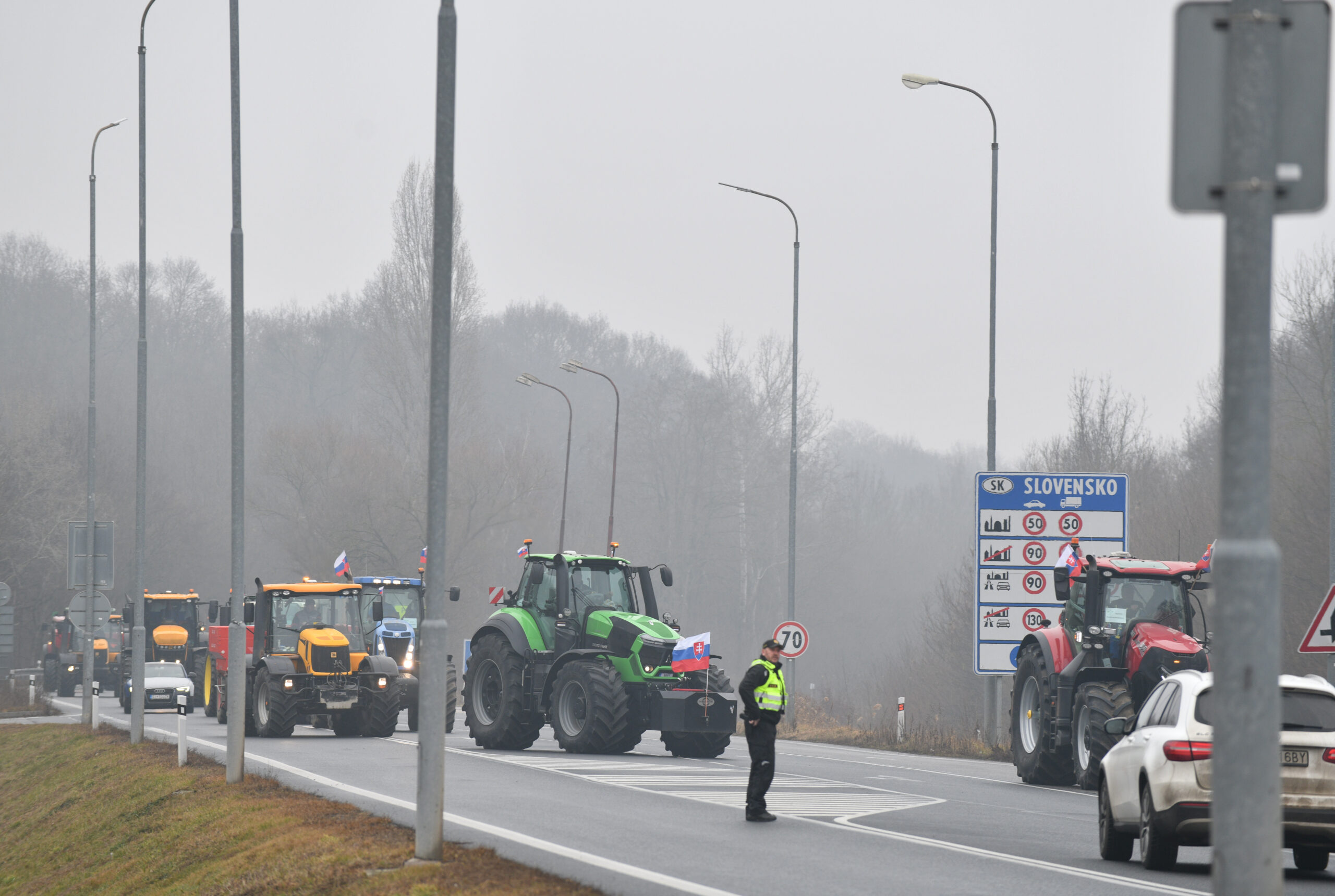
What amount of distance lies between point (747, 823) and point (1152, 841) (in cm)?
393

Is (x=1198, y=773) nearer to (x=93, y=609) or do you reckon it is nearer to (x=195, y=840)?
(x=195, y=840)

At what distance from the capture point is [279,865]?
41.5ft

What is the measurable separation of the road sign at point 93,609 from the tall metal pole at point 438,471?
860 inches

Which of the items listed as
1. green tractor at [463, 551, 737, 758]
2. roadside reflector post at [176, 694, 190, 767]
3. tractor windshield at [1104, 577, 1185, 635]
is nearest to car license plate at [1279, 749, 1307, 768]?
tractor windshield at [1104, 577, 1185, 635]

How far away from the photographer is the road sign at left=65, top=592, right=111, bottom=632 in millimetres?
31531

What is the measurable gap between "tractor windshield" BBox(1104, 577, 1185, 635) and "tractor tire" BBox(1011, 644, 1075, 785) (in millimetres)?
1188

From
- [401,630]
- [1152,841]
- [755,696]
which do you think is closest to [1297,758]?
[1152,841]

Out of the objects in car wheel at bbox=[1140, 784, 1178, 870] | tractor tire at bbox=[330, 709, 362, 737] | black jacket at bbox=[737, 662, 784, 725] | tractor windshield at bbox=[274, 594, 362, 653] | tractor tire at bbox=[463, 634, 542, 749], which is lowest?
tractor tire at bbox=[330, 709, 362, 737]

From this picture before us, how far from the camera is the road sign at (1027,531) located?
26266mm

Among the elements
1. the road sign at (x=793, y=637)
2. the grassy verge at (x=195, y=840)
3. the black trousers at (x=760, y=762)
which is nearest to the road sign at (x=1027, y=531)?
the road sign at (x=793, y=637)

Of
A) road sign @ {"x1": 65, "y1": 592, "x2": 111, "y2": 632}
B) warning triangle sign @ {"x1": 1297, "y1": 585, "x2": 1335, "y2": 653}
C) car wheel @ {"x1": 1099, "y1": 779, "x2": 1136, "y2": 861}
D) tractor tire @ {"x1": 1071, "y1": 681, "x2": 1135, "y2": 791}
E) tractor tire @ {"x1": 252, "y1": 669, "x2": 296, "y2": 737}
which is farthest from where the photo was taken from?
road sign @ {"x1": 65, "y1": 592, "x2": 111, "y2": 632}

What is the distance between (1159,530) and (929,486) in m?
52.5

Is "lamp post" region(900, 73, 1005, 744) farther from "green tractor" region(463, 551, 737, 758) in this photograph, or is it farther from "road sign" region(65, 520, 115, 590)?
"road sign" region(65, 520, 115, 590)

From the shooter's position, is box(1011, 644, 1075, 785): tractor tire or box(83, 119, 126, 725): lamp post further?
box(83, 119, 126, 725): lamp post
